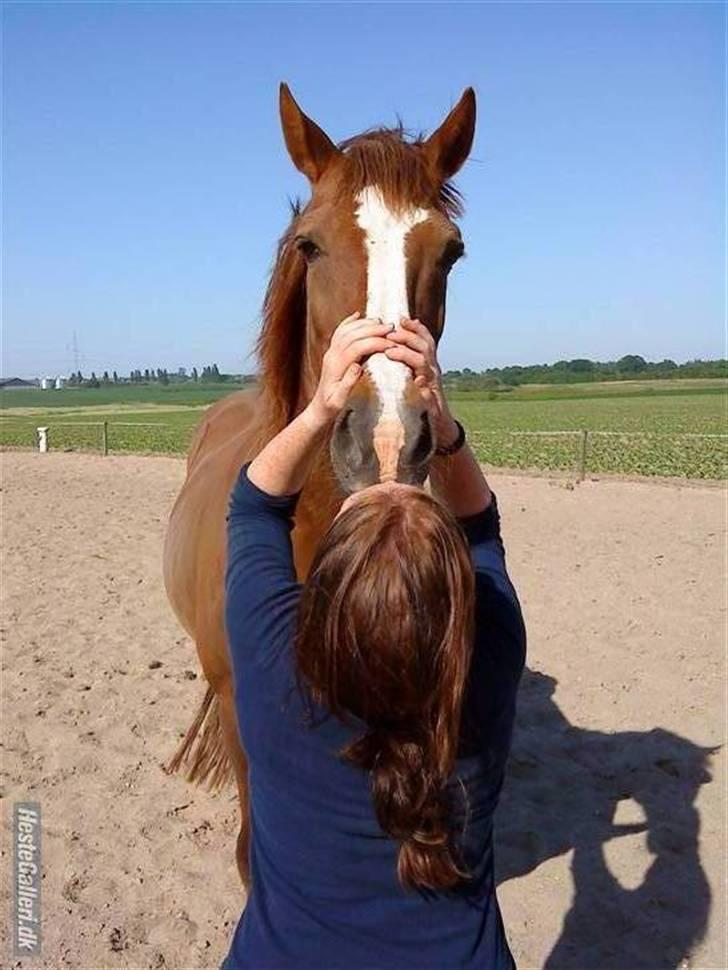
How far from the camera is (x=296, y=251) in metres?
2.72

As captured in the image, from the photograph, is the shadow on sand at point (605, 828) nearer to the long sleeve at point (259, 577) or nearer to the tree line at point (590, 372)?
the long sleeve at point (259, 577)

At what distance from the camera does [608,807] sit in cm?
432

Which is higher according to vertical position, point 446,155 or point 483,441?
point 446,155

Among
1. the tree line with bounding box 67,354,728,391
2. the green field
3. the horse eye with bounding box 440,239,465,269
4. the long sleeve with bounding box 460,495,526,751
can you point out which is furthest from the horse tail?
the tree line with bounding box 67,354,728,391

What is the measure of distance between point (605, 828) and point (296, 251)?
3.07 metres

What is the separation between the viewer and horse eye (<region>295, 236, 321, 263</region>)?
248 cm

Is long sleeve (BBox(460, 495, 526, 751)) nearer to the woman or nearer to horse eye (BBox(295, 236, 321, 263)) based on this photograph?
the woman

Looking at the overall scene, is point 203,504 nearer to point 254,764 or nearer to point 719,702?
point 254,764

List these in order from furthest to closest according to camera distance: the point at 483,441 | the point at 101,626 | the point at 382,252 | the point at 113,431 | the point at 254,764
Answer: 1. the point at 113,431
2. the point at 483,441
3. the point at 101,626
4. the point at 382,252
5. the point at 254,764

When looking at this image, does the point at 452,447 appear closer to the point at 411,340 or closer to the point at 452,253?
the point at 411,340

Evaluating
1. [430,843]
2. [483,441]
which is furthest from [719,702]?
[483,441]

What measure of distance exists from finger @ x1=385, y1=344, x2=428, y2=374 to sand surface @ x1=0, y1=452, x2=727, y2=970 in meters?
2.48

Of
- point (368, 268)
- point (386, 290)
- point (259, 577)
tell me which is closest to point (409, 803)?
point (259, 577)

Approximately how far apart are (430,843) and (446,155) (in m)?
2.10
